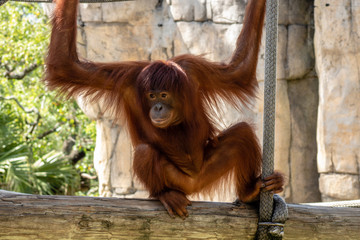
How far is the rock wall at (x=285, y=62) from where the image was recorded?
5.30 metres

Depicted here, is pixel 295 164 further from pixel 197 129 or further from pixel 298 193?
pixel 197 129

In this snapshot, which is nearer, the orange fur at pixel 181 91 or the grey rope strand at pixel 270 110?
the grey rope strand at pixel 270 110

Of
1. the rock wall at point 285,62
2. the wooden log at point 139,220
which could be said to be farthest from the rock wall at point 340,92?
the wooden log at point 139,220

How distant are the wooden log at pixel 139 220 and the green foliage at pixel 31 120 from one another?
549 centimetres

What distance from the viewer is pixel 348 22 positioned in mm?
5168

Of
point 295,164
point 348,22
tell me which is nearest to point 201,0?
point 348,22

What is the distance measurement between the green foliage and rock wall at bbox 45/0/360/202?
1237mm

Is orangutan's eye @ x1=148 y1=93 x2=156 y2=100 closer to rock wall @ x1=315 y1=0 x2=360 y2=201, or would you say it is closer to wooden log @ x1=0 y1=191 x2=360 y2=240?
wooden log @ x1=0 y1=191 x2=360 y2=240

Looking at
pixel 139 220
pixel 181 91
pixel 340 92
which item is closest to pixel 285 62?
pixel 340 92

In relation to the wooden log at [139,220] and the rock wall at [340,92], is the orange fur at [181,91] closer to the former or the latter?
the wooden log at [139,220]

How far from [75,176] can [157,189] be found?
6.24 meters

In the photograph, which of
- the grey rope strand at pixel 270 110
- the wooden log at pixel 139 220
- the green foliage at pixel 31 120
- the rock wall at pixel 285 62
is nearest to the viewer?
the wooden log at pixel 139 220

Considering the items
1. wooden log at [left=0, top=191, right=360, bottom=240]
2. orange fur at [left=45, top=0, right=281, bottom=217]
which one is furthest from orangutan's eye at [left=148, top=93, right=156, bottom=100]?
wooden log at [left=0, top=191, right=360, bottom=240]

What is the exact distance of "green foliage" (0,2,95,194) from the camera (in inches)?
299
